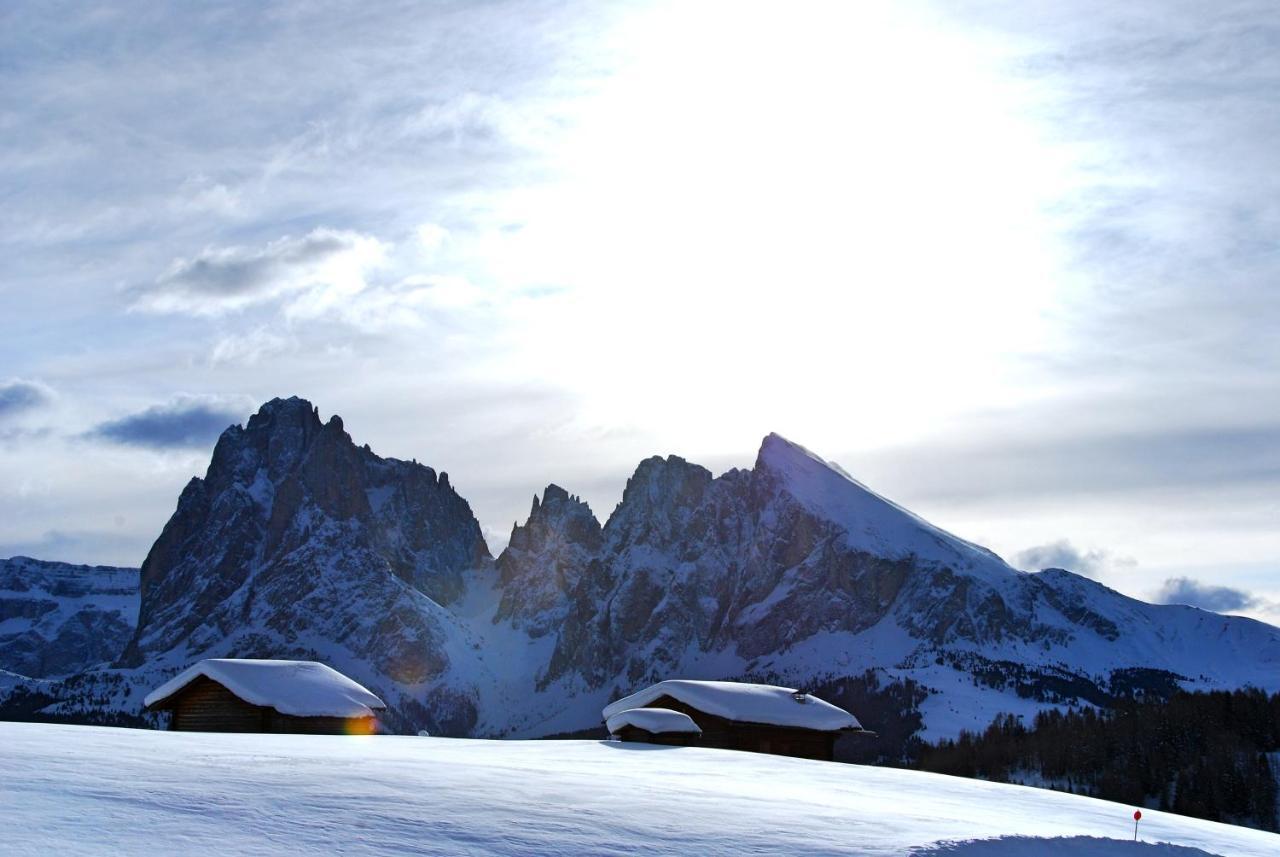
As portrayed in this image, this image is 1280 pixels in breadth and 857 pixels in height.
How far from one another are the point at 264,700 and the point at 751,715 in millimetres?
18438

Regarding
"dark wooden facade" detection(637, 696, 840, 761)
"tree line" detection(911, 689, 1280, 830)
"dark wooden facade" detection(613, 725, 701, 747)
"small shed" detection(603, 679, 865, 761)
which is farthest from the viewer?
"tree line" detection(911, 689, 1280, 830)

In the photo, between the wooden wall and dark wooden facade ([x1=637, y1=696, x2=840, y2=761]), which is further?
dark wooden facade ([x1=637, y1=696, x2=840, y2=761])

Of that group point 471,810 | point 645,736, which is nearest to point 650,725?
point 645,736

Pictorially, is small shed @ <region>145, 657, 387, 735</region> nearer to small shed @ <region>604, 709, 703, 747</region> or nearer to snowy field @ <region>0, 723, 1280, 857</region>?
small shed @ <region>604, 709, 703, 747</region>

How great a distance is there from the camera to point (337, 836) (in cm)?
1242

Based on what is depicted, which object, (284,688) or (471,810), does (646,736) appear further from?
(471,810)

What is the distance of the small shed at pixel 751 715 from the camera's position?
162ft

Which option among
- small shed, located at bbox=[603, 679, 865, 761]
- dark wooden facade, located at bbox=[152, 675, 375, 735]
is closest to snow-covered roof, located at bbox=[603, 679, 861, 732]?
small shed, located at bbox=[603, 679, 865, 761]

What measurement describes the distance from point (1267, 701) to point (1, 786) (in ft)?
382

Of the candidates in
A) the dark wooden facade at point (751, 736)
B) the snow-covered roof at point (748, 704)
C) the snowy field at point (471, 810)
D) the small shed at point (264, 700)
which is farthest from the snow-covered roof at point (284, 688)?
the snowy field at point (471, 810)

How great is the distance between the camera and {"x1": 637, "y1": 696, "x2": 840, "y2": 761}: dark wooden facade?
49531 millimetres

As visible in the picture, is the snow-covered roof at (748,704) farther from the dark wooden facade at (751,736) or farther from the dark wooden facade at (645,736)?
the dark wooden facade at (645,736)

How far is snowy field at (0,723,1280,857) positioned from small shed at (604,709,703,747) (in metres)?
16.0

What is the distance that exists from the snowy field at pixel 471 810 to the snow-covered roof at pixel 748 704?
25.3 meters
